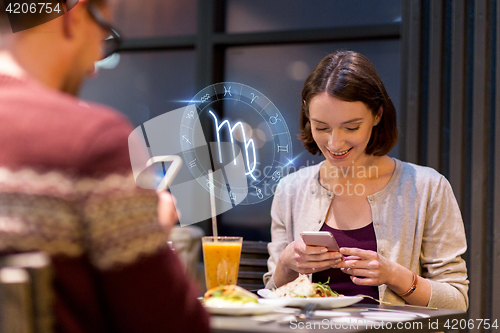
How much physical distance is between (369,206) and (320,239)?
0.64 meters

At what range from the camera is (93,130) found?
1.73 feet

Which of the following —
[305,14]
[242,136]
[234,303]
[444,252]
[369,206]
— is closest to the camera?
[234,303]

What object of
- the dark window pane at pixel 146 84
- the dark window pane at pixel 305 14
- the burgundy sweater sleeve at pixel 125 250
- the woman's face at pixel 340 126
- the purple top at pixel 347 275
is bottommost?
the purple top at pixel 347 275

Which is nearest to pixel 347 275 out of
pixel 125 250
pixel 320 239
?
pixel 320 239

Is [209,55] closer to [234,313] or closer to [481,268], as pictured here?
[481,268]

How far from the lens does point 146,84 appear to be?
10.7 feet

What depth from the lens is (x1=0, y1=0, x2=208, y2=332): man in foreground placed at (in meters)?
0.52

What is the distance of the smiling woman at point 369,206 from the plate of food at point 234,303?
0.48m

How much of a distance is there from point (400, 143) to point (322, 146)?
0.83 metres

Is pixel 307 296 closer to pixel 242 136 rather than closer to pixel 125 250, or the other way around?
pixel 125 250

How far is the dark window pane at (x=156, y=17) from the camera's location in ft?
10.5

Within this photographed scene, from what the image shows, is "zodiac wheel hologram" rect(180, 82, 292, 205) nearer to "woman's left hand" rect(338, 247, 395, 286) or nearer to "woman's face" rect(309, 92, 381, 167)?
"woman's face" rect(309, 92, 381, 167)

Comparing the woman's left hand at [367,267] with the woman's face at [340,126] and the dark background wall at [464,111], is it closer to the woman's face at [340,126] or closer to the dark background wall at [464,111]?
the woman's face at [340,126]

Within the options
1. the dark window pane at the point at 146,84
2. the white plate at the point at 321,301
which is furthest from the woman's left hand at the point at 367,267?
the dark window pane at the point at 146,84
